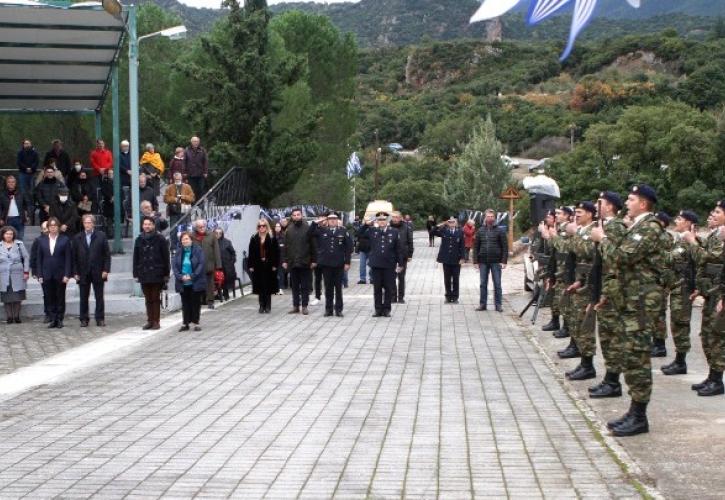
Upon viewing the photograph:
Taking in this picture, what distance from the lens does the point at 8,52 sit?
71.8ft

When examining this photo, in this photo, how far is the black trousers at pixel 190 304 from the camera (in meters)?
16.4

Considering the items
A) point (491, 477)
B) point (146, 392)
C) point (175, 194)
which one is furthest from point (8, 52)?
point (491, 477)

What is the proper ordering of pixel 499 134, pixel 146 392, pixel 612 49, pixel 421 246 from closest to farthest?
pixel 146 392, pixel 421 246, pixel 612 49, pixel 499 134

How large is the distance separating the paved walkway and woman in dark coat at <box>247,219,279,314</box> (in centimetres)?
438

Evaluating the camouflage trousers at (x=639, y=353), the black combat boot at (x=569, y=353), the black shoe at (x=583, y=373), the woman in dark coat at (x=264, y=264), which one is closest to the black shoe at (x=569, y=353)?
the black combat boot at (x=569, y=353)

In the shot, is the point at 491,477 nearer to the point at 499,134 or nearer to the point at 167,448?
the point at 167,448

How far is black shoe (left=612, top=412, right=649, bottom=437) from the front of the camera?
8539 millimetres

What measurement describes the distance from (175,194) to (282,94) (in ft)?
25.1

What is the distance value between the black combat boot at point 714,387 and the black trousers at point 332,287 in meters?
9.36

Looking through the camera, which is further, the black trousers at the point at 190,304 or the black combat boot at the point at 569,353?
the black trousers at the point at 190,304

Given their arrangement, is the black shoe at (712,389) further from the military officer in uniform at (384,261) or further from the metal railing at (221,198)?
the metal railing at (221,198)

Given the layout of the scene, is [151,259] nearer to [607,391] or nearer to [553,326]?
[553,326]

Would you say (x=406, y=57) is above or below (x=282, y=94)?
above

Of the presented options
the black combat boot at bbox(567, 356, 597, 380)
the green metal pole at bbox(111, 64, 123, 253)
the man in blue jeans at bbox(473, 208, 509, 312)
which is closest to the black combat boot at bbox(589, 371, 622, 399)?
the black combat boot at bbox(567, 356, 597, 380)
